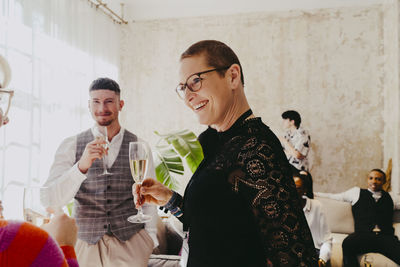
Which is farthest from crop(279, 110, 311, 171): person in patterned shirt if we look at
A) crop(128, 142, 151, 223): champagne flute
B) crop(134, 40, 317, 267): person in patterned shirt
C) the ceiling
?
crop(134, 40, 317, 267): person in patterned shirt

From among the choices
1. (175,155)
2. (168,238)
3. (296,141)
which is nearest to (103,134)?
(175,155)

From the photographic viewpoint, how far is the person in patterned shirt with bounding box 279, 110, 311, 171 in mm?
5441

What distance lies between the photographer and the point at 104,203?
230 cm

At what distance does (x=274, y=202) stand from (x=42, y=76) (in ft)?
13.7

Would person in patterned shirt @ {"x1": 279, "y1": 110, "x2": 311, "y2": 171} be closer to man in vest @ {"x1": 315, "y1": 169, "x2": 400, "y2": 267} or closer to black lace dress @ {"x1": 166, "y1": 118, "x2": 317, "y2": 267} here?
man in vest @ {"x1": 315, "y1": 169, "x2": 400, "y2": 267}

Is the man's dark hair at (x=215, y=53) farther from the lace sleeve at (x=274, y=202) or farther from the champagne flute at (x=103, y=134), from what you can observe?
the champagne flute at (x=103, y=134)

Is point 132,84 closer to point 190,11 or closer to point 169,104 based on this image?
point 169,104

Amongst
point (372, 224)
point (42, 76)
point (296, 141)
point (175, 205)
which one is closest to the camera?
point (175, 205)

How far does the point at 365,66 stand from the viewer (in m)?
6.01

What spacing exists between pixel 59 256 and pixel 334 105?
6.07m

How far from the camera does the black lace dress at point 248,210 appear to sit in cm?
77

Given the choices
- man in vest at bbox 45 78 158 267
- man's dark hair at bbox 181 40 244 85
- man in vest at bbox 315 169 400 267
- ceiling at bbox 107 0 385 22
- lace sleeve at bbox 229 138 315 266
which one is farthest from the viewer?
ceiling at bbox 107 0 385 22

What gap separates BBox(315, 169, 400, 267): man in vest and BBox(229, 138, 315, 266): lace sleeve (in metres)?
3.25

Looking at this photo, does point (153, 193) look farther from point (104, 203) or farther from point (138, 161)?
point (104, 203)
